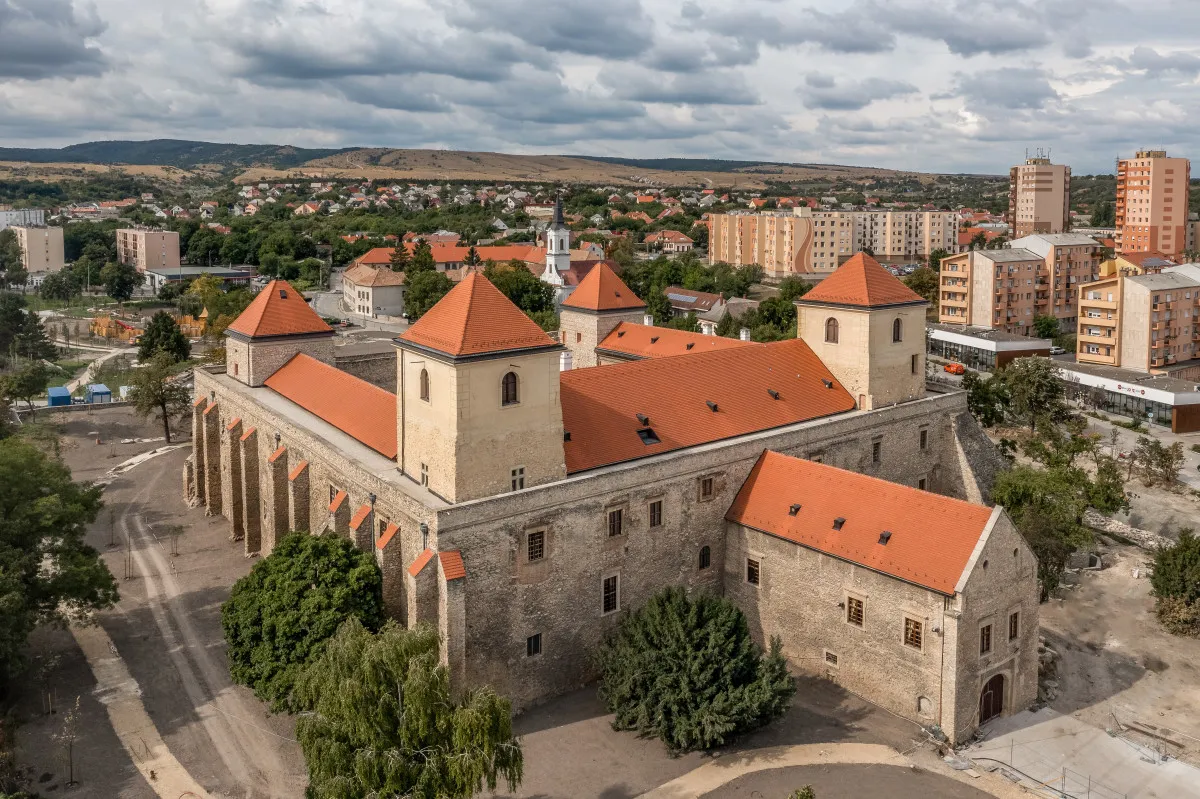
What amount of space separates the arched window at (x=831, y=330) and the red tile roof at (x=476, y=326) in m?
17.9

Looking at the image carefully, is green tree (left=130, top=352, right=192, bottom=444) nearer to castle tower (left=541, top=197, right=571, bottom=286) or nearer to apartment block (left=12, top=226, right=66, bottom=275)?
castle tower (left=541, top=197, right=571, bottom=286)

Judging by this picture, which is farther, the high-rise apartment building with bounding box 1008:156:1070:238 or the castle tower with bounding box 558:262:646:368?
the high-rise apartment building with bounding box 1008:156:1070:238

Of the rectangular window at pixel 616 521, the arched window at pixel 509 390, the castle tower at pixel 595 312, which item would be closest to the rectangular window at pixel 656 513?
the rectangular window at pixel 616 521

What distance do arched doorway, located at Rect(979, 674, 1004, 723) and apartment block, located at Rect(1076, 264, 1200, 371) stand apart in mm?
64848

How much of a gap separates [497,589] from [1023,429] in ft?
181

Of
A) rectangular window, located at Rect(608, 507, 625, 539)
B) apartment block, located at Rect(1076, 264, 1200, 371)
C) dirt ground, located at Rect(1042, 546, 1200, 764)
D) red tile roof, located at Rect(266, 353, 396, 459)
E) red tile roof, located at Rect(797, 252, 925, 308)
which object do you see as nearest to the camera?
dirt ground, located at Rect(1042, 546, 1200, 764)

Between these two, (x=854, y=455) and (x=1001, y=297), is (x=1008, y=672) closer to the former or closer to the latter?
(x=854, y=455)

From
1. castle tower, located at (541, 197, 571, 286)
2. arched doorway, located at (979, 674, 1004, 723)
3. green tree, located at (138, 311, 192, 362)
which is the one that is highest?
castle tower, located at (541, 197, 571, 286)

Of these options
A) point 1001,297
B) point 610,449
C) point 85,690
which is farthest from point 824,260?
point 85,690

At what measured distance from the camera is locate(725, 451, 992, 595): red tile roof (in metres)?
30.4

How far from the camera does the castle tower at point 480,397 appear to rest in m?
30.9

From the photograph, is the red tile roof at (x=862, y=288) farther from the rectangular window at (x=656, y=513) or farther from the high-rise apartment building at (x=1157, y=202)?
the high-rise apartment building at (x=1157, y=202)

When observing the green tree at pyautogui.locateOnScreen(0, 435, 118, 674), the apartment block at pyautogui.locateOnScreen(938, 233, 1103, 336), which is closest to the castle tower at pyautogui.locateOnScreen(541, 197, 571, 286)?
the apartment block at pyautogui.locateOnScreen(938, 233, 1103, 336)

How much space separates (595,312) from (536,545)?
27020mm
